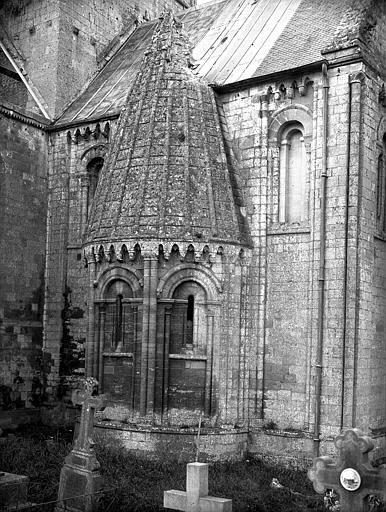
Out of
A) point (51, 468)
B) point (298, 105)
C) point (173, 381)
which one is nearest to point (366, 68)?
point (298, 105)

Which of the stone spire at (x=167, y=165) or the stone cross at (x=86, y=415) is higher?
the stone spire at (x=167, y=165)

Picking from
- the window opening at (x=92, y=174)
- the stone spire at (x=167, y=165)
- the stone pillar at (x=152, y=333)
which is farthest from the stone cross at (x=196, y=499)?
the window opening at (x=92, y=174)

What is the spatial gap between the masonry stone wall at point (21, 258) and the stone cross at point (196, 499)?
1007 cm

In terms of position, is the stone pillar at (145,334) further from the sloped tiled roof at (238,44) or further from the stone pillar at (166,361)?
the sloped tiled roof at (238,44)

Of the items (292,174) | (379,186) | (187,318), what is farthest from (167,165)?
(379,186)

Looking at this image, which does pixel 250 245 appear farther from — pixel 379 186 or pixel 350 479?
pixel 350 479

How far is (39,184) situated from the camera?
21516 millimetres

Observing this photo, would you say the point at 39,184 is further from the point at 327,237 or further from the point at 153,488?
the point at 153,488

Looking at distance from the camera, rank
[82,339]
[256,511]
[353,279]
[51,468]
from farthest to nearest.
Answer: [82,339] → [353,279] → [51,468] → [256,511]

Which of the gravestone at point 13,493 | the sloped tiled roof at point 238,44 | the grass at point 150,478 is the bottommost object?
the grass at point 150,478

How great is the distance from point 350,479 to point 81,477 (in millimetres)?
5115

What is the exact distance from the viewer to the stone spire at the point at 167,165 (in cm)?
1619

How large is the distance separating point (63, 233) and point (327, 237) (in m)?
8.73

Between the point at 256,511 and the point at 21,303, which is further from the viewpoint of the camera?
the point at 21,303
